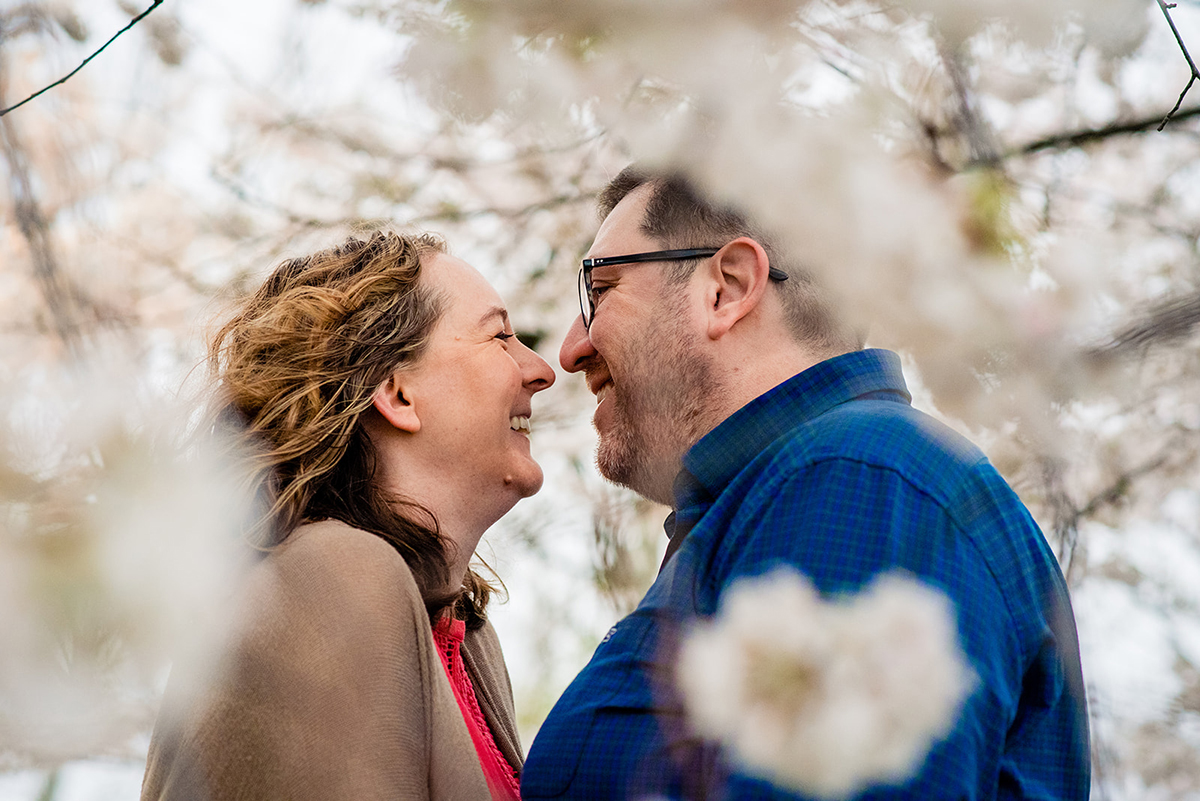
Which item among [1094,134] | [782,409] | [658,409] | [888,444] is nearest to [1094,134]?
[1094,134]

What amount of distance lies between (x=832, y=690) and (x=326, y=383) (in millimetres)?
906

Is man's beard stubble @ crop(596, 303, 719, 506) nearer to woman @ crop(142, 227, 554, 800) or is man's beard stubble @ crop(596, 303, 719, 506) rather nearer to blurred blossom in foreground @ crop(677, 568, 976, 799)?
woman @ crop(142, 227, 554, 800)

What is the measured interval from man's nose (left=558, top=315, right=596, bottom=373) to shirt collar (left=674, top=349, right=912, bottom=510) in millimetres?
315

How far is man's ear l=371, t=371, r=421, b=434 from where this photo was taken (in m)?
1.28

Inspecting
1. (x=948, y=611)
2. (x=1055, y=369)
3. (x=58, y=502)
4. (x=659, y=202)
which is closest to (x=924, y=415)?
(x=1055, y=369)

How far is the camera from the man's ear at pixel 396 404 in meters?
1.28

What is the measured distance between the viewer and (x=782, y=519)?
746 millimetres

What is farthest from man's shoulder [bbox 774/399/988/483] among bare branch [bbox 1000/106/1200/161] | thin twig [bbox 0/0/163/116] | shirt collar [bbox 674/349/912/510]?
thin twig [bbox 0/0/163/116]

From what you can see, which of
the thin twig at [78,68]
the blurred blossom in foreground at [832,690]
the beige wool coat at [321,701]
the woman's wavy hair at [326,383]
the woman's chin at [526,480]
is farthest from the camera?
the woman's chin at [526,480]

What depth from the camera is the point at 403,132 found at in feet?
4.07

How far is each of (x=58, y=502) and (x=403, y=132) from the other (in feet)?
2.50

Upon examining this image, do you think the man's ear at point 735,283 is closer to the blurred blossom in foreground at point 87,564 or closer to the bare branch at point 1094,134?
the bare branch at point 1094,134

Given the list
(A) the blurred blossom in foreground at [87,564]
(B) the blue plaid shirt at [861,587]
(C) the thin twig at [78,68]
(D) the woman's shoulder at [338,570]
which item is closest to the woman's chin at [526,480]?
(D) the woman's shoulder at [338,570]

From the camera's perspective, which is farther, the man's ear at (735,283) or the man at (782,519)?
the man's ear at (735,283)
